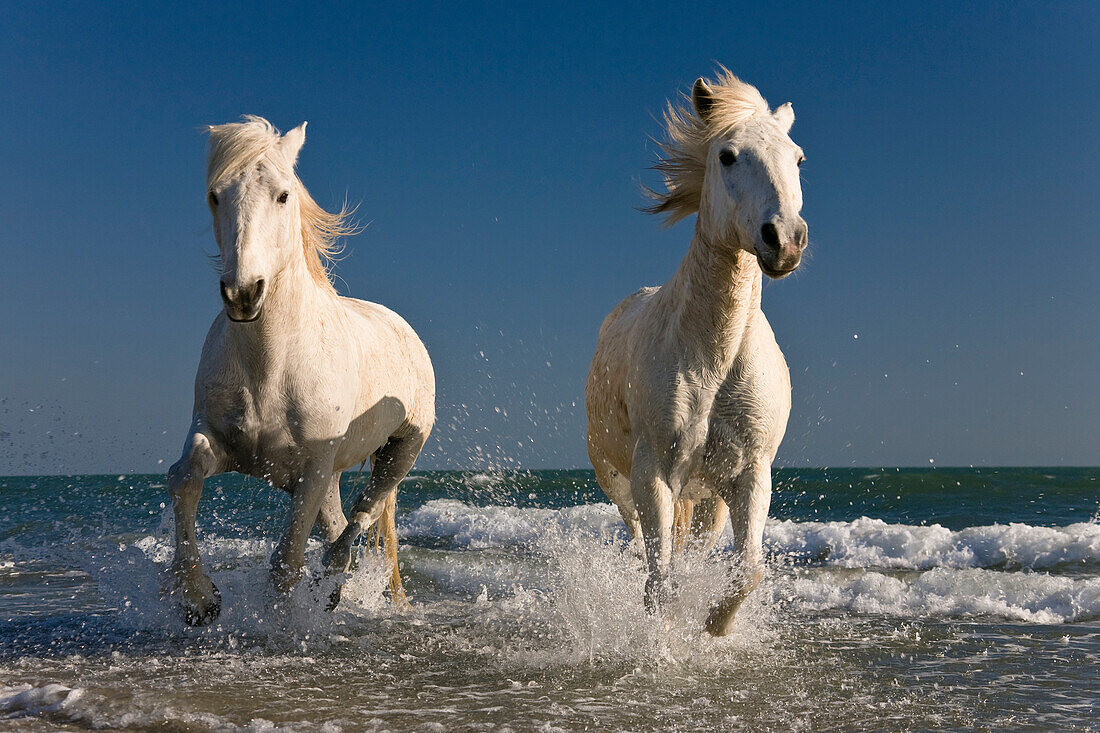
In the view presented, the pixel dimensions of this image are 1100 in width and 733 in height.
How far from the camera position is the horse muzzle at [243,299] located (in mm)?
3293

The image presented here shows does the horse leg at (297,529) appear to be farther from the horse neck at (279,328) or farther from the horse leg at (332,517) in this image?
the horse leg at (332,517)

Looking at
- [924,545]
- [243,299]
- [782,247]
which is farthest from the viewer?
[924,545]

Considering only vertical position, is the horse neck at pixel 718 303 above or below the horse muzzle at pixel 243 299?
→ above

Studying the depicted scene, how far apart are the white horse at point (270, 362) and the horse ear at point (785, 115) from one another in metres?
2.27

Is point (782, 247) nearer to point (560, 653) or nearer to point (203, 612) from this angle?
point (560, 653)

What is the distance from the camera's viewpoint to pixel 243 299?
10.9ft

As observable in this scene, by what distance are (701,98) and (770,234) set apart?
1.02 meters

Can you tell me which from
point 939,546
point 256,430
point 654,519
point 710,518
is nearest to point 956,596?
point 710,518

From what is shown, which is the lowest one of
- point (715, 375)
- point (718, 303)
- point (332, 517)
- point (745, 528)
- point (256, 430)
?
point (332, 517)

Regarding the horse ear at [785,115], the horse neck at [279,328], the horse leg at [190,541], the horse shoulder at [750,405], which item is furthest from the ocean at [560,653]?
the horse ear at [785,115]

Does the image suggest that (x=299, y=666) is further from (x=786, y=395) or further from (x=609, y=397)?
(x=786, y=395)

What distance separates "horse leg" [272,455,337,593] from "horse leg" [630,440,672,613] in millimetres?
1640

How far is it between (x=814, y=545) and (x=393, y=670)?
7.77 meters

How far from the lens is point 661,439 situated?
12.1 ft
